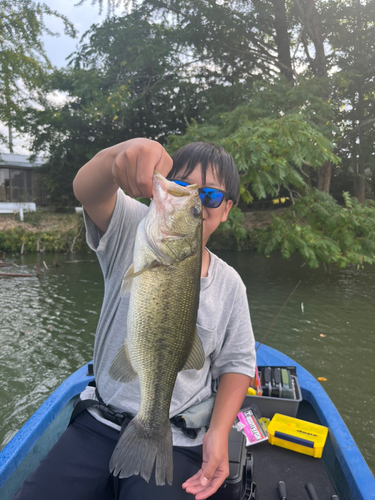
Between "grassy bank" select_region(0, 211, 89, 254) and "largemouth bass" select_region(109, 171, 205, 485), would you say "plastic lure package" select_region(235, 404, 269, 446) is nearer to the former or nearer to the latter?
"largemouth bass" select_region(109, 171, 205, 485)

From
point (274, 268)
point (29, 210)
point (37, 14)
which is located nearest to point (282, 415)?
point (274, 268)

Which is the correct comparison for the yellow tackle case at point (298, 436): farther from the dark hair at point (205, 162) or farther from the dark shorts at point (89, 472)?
the dark hair at point (205, 162)

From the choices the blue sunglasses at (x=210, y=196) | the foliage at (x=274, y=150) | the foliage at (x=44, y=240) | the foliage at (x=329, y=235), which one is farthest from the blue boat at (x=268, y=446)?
the foliage at (x=44, y=240)

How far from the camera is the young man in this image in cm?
167

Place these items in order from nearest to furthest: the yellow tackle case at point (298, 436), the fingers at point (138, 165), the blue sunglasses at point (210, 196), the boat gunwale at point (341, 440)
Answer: the fingers at point (138, 165) < the blue sunglasses at point (210, 196) < the boat gunwale at point (341, 440) < the yellow tackle case at point (298, 436)

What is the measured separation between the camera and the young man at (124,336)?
167 cm

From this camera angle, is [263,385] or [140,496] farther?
[263,385]

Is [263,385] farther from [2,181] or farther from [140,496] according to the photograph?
[2,181]

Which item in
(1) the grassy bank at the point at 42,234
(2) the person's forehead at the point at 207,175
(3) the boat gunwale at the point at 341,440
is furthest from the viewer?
(1) the grassy bank at the point at 42,234

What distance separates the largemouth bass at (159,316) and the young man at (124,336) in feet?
0.53

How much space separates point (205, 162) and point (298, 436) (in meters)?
2.25

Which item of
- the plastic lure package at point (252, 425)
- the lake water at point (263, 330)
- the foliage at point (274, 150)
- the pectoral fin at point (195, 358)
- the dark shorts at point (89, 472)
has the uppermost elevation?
the foliage at point (274, 150)

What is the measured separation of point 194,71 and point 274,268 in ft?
39.4

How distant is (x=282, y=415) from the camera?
3.12 m
